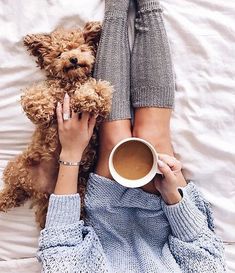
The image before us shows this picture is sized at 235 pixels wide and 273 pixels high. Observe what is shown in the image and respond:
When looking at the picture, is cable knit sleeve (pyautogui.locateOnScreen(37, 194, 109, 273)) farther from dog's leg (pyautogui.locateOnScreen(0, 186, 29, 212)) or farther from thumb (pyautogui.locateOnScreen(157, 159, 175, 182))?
thumb (pyautogui.locateOnScreen(157, 159, 175, 182))

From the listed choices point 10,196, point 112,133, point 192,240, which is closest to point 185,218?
point 192,240

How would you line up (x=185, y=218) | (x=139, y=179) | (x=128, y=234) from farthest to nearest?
1. (x=128, y=234)
2. (x=185, y=218)
3. (x=139, y=179)

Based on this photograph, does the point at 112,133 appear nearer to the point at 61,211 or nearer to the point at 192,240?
the point at 61,211

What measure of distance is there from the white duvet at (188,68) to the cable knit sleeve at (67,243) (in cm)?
29

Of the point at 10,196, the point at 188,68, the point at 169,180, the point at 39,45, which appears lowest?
the point at 10,196

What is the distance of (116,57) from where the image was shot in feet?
4.82

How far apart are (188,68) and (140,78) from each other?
16cm

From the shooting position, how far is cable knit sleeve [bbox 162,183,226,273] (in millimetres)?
1384

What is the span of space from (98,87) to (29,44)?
0.25 metres

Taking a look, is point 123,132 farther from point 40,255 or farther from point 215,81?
point 40,255

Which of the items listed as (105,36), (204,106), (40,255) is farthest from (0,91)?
(204,106)

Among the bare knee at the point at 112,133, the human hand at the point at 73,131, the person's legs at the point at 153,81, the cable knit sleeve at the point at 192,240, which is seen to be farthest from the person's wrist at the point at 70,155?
the cable knit sleeve at the point at 192,240

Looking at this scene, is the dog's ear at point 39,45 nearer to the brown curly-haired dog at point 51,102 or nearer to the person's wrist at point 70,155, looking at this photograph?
the brown curly-haired dog at point 51,102

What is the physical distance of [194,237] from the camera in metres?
1.42
